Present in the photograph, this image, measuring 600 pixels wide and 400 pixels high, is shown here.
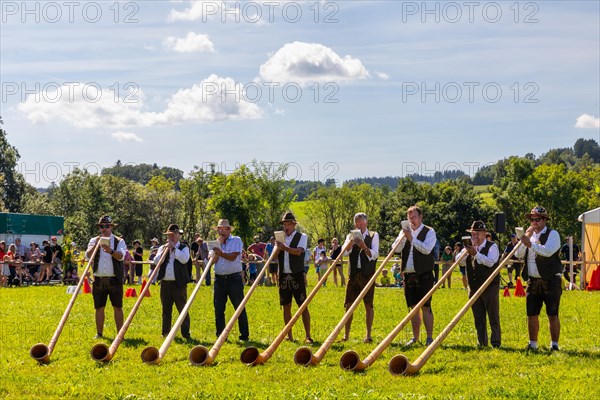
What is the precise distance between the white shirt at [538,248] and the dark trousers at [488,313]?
2.63 ft

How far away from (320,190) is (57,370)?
8912 centimetres

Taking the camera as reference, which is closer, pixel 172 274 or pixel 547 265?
pixel 547 265

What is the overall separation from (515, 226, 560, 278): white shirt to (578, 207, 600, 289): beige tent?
19.8 meters

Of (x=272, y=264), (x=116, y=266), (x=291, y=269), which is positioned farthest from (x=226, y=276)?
(x=272, y=264)

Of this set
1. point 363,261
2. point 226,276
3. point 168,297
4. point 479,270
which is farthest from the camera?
point 168,297

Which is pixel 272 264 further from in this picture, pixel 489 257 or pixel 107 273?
pixel 489 257

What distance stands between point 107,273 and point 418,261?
5.47 m

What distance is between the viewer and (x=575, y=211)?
80.0 metres

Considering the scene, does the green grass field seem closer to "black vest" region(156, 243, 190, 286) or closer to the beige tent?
"black vest" region(156, 243, 190, 286)

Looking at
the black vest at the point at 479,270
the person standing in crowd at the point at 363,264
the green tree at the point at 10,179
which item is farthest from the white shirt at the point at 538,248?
the green tree at the point at 10,179

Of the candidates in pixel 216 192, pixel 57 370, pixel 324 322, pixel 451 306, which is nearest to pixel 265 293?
pixel 451 306

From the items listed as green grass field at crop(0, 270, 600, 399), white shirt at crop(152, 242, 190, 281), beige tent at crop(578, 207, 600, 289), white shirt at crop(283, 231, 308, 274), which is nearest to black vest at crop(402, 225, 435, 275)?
Answer: green grass field at crop(0, 270, 600, 399)

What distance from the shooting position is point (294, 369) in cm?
1093

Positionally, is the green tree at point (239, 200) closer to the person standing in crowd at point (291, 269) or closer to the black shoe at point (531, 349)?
the person standing in crowd at point (291, 269)
